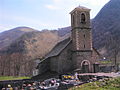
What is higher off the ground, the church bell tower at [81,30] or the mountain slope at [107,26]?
the mountain slope at [107,26]

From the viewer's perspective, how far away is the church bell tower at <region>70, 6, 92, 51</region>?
103 ft

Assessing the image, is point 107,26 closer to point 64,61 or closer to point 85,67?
point 85,67

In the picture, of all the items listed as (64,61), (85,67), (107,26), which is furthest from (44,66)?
(107,26)

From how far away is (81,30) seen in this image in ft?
105

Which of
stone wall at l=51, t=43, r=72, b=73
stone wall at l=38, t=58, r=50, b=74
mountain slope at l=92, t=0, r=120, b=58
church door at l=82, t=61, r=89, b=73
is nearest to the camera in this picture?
church door at l=82, t=61, r=89, b=73

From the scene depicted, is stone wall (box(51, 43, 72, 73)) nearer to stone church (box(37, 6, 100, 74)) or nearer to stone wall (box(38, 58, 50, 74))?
stone church (box(37, 6, 100, 74))

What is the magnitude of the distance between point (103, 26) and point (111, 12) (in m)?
22.4

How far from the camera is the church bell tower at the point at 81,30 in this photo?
31.3 metres

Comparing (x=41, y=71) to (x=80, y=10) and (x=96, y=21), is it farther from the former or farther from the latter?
(x=96, y=21)

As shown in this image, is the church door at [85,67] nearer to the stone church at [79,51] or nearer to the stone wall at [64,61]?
the stone church at [79,51]

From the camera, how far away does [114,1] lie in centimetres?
17612

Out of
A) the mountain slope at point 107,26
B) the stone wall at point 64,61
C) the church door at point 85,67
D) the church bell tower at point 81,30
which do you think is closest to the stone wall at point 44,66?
the stone wall at point 64,61

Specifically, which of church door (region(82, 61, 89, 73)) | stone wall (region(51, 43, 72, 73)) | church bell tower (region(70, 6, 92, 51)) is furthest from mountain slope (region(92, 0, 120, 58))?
stone wall (region(51, 43, 72, 73))

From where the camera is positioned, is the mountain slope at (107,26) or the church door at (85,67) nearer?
the church door at (85,67)
